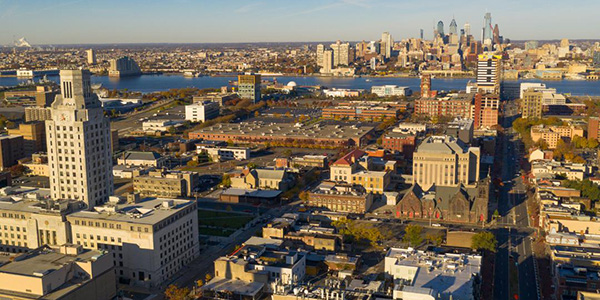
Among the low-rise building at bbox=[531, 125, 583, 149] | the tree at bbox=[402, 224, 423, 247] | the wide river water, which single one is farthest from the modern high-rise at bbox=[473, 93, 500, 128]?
the wide river water

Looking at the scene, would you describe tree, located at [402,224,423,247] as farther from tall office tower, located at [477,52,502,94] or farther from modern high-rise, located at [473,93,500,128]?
tall office tower, located at [477,52,502,94]

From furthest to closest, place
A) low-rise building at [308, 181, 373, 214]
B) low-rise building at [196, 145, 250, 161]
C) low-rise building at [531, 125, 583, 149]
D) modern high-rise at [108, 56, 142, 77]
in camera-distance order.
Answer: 1. modern high-rise at [108, 56, 142, 77]
2. low-rise building at [531, 125, 583, 149]
3. low-rise building at [196, 145, 250, 161]
4. low-rise building at [308, 181, 373, 214]

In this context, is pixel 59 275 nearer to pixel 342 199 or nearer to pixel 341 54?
pixel 342 199

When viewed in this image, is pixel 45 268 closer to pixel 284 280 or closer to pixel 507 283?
pixel 284 280

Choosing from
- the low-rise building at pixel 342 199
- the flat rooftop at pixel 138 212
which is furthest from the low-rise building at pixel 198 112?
the flat rooftop at pixel 138 212

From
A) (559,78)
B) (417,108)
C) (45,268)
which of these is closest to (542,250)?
(45,268)

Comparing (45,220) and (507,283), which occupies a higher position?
(45,220)
